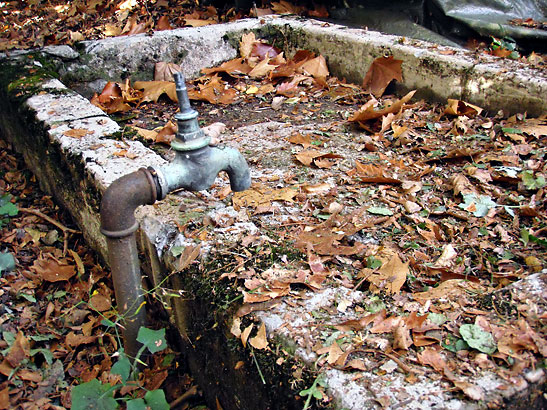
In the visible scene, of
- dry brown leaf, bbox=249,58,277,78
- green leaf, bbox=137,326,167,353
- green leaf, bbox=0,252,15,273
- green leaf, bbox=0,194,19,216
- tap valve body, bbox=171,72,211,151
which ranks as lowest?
green leaf, bbox=0,252,15,273

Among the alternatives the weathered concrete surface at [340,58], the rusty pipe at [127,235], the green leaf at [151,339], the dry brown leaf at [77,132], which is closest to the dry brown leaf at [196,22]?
the weathered concrete surface at [340,58]

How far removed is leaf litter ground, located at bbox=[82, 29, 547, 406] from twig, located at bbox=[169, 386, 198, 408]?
0.56m

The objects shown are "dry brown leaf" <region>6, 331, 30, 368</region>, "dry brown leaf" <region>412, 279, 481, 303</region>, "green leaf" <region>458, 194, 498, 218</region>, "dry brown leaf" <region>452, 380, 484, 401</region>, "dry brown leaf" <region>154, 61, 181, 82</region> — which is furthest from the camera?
"dry brown leaf" <region>154, 61, 181, 82</region>

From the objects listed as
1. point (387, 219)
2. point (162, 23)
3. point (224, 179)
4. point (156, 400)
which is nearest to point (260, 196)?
point (224, 179)

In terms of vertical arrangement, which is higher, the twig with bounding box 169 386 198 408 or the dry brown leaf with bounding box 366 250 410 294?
the dry brown leaf with bounding box 366 250 410 294

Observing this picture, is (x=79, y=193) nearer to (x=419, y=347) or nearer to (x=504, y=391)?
(x=419, y=347)

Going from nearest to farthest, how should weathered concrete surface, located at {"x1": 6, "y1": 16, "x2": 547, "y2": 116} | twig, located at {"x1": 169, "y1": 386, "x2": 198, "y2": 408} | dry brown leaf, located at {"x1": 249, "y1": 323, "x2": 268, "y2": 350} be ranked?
dry brown leaf, located at {"x1": 249, "y1": 323, "x2": 268, "y2": 350} → twig, located at {"x1": 169, "y1": 386, "x2": 198, "y2": 408} → weathered concrete surface, located at {"x1": 6, "y1": 16, "x2": 547, "y2": 116}

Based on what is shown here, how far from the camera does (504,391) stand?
43.8 inches

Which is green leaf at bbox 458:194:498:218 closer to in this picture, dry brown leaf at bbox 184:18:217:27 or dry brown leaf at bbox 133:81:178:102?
dry brown leaf at bbox 133:81:178:102

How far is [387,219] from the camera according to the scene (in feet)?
6.40

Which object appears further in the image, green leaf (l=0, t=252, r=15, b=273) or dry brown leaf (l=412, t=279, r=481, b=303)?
green leaf (l=0, t=252, r=15, b=273)

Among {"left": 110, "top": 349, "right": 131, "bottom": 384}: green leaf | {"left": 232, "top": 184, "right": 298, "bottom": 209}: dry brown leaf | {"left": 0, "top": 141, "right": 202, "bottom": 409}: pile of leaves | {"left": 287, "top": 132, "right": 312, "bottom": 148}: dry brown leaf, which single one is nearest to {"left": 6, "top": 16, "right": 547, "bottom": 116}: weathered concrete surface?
{"left": 287, "top": 132, "right": 312, "bottom": 148}: dry brown leaf

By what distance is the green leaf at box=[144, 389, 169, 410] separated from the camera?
1575 mm

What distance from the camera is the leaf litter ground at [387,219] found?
1.28 meters
